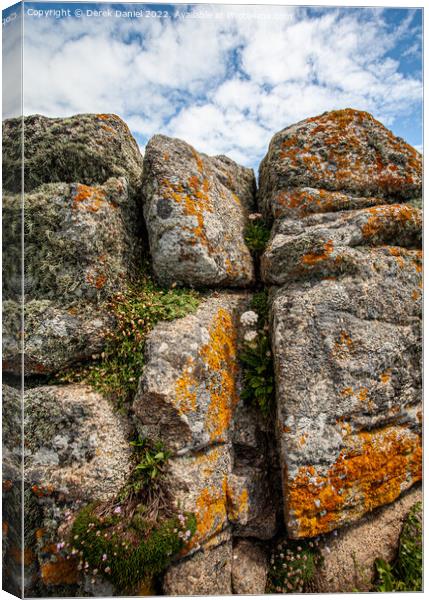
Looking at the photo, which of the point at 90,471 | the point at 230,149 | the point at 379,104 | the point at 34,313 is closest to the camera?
the point at 90,471

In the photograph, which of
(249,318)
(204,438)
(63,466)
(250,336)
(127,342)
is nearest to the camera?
(63,466)

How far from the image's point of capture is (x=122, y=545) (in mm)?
3504

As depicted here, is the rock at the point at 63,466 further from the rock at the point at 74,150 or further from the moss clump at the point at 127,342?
the rock at the point at 74,150

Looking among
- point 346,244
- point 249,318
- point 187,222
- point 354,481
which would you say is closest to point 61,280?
point 187,222

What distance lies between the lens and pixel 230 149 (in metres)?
5.17

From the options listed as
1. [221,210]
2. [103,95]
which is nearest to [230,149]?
[221,210]

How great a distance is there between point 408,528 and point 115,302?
5.59 m

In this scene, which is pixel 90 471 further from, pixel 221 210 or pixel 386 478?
pixel 221 210

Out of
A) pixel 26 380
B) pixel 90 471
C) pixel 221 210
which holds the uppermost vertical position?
pixel 221 210

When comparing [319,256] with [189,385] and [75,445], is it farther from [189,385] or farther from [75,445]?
[75,445]

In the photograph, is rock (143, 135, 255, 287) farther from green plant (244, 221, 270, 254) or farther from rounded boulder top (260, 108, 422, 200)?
rounded boulder top (260, 108, 422, 200)

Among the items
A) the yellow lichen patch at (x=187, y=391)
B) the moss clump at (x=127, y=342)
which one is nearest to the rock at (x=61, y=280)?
the moss clump at (x=127, y=342)

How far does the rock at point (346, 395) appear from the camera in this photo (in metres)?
3.88

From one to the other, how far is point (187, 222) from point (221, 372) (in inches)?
96.8
